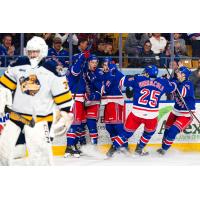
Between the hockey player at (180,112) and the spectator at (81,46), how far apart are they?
0.98 metres

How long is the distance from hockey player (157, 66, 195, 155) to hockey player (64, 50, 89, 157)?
86 centimetres

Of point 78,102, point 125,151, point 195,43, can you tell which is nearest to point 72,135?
point 78,102

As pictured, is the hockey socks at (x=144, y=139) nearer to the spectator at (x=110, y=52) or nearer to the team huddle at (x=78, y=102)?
the team huddle at (x=78, y=102)

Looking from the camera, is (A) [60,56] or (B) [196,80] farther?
(B) [196,80]

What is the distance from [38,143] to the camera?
793 cm

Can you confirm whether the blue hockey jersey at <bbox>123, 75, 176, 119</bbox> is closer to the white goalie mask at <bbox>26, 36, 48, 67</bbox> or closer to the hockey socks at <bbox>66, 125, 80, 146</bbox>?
the hockey socks at <bbox>66, 125, 80, 146</bbox>

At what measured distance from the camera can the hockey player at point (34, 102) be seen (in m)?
7.91

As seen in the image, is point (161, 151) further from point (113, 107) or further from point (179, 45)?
point (179, 45)

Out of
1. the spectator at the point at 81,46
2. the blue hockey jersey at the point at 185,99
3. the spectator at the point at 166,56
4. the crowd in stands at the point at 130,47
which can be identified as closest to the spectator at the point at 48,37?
the crowd in stands at the point at 130,47

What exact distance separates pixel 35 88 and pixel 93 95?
0.85m

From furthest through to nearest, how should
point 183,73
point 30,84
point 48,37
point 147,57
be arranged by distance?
point 183,73
point 147,57
point 48,37
point 30,84

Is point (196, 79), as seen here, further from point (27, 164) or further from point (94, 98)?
point (27, 164)

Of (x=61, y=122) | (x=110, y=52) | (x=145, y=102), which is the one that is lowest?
(x=61, y=122)

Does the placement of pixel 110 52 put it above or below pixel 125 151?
above
